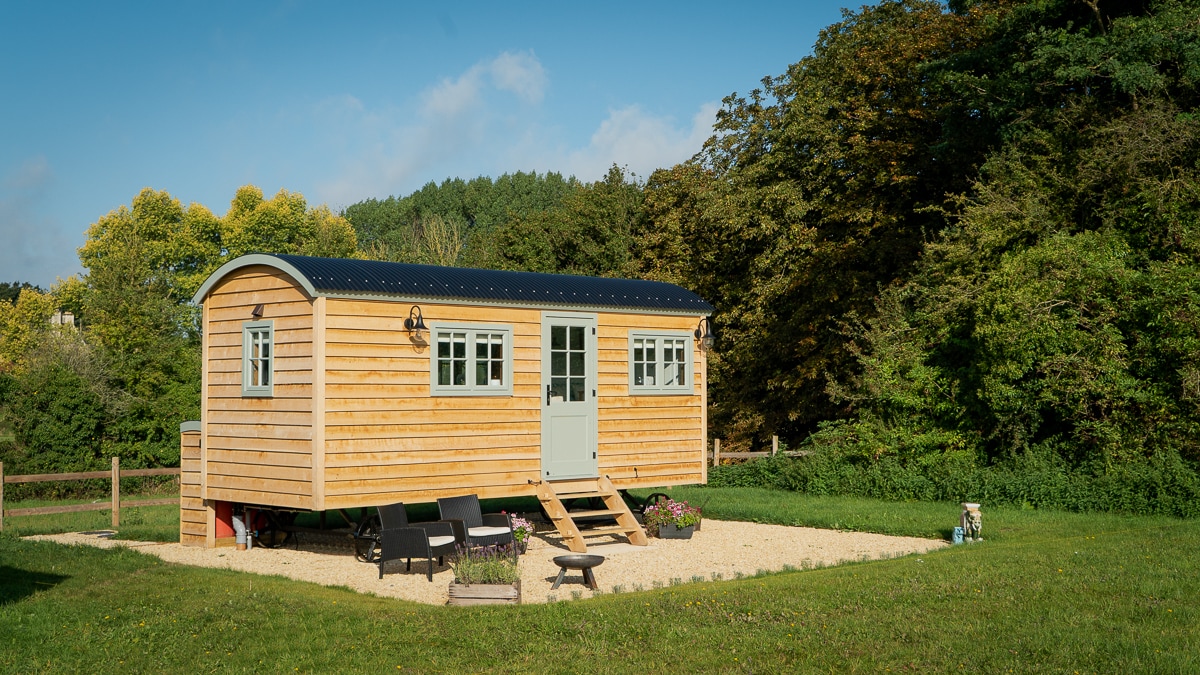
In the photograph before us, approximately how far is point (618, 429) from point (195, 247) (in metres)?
40.6

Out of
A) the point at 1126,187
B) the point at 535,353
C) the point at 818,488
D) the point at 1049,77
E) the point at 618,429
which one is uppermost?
the point at 1049,77

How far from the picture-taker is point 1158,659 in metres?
7.18

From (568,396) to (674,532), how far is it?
101 inches

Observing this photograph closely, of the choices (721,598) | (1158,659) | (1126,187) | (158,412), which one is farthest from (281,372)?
(158,412)

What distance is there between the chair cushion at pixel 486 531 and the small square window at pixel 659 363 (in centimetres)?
370

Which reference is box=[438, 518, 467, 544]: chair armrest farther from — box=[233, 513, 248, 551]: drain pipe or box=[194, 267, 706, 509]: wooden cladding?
box=[233, 513, 248, 551]: drain pipe

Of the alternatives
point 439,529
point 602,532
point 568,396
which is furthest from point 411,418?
point 602,532

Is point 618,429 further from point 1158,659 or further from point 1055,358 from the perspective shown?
point 1158,659

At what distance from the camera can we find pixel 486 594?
1021 centimetres

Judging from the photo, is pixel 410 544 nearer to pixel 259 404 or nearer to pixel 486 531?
pixel 486 531

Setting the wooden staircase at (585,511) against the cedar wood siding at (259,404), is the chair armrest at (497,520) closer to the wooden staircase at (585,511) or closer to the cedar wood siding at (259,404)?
the wooden staircase at (585,511)

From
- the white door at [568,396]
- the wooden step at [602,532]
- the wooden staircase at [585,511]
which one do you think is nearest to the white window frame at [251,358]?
the white door at [568,396]

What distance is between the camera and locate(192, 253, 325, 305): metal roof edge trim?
13064mm

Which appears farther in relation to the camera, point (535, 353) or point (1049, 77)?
point (1049, 77)
